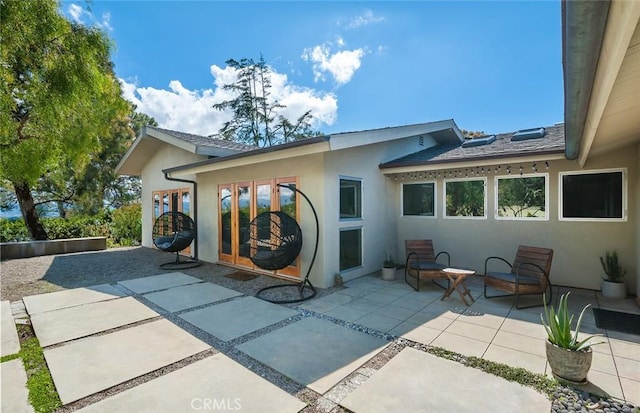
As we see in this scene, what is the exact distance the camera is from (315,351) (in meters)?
Result: 3.39

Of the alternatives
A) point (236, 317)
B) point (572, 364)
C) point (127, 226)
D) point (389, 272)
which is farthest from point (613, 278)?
point (127, 226)

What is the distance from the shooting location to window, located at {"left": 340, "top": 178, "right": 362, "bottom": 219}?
640cm

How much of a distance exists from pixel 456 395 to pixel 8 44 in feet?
26.9

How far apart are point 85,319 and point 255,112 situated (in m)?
19.6

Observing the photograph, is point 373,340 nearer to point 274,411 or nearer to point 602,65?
point 274,411

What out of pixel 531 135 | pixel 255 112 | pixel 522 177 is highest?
pixel 255 112

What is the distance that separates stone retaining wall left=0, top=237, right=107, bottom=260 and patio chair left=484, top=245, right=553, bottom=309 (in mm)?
12918

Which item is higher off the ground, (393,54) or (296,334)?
(393,54)

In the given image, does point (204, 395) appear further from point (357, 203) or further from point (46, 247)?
point (46, 247)

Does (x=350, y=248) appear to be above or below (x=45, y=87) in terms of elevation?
below

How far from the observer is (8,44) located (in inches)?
205

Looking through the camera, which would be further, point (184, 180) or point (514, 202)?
point (184, 180)

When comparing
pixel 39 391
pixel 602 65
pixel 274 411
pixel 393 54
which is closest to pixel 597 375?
pixel 602 65

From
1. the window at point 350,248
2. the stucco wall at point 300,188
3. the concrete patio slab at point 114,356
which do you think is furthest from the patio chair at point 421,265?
the concrete patio slab at point 114,356
